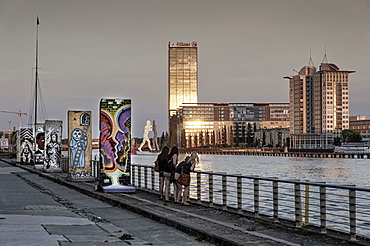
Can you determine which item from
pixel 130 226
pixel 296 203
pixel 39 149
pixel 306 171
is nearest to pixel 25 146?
pixel 39 149

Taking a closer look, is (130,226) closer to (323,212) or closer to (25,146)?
(323,212)

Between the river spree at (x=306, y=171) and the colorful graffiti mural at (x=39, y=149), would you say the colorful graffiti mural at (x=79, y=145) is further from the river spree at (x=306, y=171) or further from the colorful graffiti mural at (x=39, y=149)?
the river spree at (x=306, y=171)

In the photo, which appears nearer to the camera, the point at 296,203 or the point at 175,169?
the point at 296,203

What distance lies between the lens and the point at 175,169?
18812 mm

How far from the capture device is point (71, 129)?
30.3 metres

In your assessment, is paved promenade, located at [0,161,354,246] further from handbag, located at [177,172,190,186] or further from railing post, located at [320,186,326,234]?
handbag, located at [177,172,190,186]

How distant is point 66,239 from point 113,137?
11.6 meters

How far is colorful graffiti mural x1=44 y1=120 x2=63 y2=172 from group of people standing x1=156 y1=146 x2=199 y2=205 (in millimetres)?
23669

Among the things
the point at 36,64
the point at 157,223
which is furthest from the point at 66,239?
the point at 36,64

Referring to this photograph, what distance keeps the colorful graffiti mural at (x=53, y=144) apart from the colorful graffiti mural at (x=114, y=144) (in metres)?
20.4

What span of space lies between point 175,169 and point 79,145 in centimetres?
1319

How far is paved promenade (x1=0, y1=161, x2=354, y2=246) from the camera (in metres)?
11.3

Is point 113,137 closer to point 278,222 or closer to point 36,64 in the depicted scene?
point 278,222

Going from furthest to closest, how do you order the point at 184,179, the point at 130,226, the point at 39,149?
the point at 39,149
the point at 184,179
the point at 130,226
